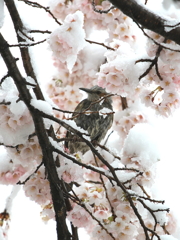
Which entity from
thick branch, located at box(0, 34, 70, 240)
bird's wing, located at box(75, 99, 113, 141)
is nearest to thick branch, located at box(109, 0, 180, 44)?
thick branch, located at box(0, 34, 70, 240)

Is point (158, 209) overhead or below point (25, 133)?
below

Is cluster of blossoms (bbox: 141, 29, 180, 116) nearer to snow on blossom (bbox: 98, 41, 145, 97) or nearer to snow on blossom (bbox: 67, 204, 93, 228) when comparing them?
snow on blossom (bbox: 98, 41, 145, 97)

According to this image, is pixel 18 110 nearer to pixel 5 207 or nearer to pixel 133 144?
pixel 133 144

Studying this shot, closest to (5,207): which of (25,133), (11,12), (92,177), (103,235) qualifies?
(92,177)

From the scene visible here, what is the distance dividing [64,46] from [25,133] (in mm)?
342

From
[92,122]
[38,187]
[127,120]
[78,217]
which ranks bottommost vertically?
[78,217]

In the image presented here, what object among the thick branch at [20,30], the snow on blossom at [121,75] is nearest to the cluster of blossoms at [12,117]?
the thick branch at [20,30]

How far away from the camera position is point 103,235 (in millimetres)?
1534

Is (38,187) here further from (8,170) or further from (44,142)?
(44,142)

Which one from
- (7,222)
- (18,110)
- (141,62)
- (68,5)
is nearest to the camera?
(18,110)

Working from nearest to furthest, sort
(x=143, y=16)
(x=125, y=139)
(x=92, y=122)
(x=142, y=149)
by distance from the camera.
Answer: (x=143, y=16), (x=142, y=149), (x=125, y=139), (x=92, y=122)

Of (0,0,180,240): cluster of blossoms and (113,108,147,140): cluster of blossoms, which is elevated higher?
(113,108,147,140): cluster of blossoms

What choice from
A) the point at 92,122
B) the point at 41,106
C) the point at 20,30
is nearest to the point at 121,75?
the point at 41,106

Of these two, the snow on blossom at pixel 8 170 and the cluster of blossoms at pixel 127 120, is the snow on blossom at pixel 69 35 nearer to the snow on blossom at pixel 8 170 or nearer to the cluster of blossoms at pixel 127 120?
the snow on blossom at pixel 8 170
